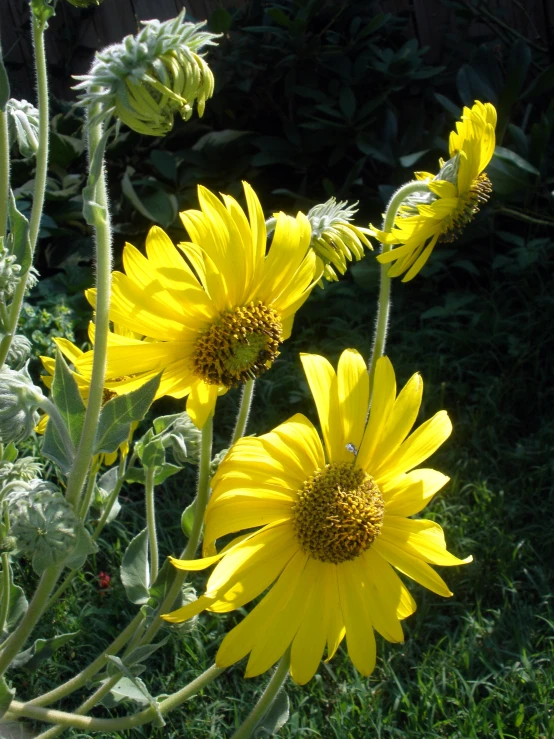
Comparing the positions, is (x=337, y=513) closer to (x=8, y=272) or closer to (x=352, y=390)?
→ (x=352, y=390)

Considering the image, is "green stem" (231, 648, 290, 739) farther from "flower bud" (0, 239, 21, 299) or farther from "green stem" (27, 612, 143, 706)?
"flower bud" (0, 239, 21, 299)

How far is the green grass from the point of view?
226 centimetres

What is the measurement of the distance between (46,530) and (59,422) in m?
0.15

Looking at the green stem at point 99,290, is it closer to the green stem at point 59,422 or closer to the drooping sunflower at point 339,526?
the green stem at point 59,422

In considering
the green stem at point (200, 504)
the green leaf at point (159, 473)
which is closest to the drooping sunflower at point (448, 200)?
the green stem at point (200, 504)

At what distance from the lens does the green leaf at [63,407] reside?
1.24 m

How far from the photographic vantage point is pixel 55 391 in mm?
1261

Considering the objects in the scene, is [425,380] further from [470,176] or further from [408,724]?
[470,176]

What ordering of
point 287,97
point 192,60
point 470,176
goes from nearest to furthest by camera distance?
point 192,60 → point 470,176 → point 287,97

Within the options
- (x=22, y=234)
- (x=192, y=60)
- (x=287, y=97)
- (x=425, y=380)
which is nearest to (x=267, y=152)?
(x=287, y=97)

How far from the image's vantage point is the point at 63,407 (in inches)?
49.7

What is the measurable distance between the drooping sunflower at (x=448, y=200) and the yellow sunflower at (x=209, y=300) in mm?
192

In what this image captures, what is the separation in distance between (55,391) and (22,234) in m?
0.27

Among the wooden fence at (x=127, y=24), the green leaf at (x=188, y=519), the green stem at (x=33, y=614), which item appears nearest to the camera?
the green stem at (x=33, y=614)
